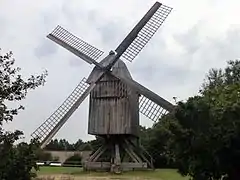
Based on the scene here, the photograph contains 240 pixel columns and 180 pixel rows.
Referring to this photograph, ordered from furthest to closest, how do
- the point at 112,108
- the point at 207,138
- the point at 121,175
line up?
the point at 112,108, the point at 121,175, the point at 207,138

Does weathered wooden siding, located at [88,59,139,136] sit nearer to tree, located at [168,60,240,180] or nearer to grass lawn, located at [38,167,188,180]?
grass lawn, located at [38,167,188,180]

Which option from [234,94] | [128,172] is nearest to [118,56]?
[128,172]

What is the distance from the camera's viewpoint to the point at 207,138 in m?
21.6

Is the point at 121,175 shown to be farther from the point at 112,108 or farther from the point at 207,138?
the point at 207,138

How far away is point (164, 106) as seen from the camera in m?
39.0

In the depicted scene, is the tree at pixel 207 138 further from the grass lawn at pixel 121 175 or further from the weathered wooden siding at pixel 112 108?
the weathered wooden siding at pixel 112 108

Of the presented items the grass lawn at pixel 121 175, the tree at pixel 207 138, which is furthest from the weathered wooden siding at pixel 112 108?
the tree at pixel 207 138

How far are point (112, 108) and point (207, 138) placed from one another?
19910 mm

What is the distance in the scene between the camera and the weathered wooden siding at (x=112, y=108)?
134ft

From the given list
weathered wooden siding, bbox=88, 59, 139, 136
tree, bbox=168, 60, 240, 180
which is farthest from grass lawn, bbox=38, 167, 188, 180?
tree, bbox=168, 60, 240, 180

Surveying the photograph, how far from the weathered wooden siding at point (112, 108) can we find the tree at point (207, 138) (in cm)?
1768

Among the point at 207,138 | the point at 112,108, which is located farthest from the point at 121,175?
the point at 207,138

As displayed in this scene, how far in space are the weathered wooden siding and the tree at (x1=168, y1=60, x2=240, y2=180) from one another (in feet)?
58.0

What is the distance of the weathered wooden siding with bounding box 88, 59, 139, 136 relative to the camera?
40781 millimetres
